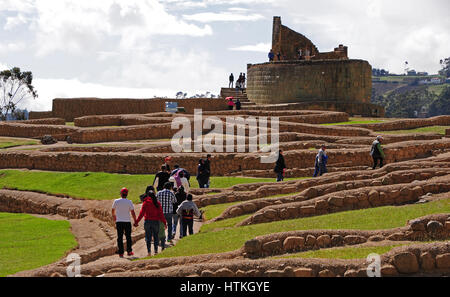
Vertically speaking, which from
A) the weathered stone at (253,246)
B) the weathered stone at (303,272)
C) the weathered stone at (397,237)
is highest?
the weathered stone at (397,237)

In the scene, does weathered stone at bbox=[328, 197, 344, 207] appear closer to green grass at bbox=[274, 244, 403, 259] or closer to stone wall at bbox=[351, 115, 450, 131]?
green grass at bbox=[274, 244, 403, 259]

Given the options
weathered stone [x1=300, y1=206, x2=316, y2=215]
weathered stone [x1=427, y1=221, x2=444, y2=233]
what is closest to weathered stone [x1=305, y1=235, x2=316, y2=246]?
weathered stone [x1=427, y1=221, x2=444, y2=233]

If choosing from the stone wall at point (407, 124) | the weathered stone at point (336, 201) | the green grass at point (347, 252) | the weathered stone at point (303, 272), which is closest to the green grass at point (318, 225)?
the weathered stone at point (336, 201)

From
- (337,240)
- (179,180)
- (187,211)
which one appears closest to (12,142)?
(179,180)

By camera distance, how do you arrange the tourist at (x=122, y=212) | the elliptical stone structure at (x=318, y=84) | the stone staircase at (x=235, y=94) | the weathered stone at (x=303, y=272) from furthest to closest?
the stone staircase at (x=235, y=94) < the elliptical stone structure at (x=318, y=84) < the tourist at (x=122, y=212) < the weathered stone at (x=303, y=272)

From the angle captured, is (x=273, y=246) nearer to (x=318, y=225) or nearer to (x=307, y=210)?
(x=318, y=225)

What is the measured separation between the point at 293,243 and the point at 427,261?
2295mm

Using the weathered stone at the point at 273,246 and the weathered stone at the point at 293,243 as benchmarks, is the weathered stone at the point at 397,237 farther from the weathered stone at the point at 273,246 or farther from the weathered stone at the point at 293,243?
the weathered stone at the point at 273,246

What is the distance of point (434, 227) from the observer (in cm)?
895

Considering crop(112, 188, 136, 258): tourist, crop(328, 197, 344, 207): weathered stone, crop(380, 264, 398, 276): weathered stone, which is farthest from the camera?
crop(328, 197, 344, 207): weathered stone

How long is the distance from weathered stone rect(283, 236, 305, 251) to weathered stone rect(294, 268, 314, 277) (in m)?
1.59

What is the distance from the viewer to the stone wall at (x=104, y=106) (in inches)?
1558

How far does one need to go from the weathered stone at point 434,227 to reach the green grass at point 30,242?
21.6 ft

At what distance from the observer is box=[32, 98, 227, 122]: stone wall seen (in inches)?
1558
